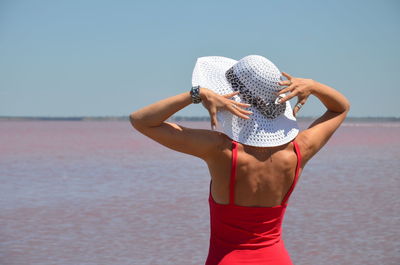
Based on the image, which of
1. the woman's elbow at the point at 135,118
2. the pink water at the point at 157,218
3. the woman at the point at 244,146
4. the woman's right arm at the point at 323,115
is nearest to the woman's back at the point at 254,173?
the woman at the point at 244,146

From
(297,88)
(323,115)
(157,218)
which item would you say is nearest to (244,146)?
(297,88)

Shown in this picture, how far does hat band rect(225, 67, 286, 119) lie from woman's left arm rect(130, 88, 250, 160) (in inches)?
4.3

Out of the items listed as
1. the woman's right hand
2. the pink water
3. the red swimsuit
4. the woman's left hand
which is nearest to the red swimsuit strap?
the red swimsuit

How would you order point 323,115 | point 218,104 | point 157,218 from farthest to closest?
1. point 157,218
2. point 323,115
3. point 218,104

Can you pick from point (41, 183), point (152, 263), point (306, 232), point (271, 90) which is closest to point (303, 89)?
point (271, 90)

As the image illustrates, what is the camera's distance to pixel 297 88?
8.24 feet

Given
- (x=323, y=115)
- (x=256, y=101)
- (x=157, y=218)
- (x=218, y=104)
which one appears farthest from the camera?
(x=157, y=218)

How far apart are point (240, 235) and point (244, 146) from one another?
334 mm

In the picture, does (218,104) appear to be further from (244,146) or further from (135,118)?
(135,118)

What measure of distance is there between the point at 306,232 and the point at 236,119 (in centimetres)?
550

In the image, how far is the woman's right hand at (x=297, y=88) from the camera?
8.08 feet

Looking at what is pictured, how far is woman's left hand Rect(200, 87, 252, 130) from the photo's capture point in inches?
90.1

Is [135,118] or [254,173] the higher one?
[135,118]

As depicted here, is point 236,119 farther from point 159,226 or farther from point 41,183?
point 41,183
